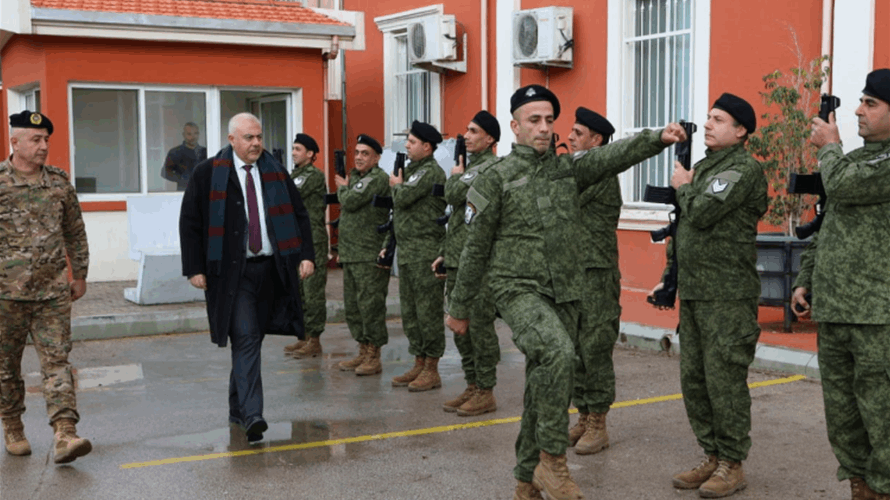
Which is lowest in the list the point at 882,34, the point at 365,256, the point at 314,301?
the point at 314,301

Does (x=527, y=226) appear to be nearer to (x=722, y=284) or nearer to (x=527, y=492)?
(x=722, y=284)

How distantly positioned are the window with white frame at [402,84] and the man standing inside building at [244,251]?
31.9 feet

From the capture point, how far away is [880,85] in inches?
185

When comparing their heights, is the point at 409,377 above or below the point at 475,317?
below

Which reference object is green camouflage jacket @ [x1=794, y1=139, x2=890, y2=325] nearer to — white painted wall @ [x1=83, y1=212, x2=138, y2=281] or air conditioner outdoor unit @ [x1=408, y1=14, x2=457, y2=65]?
air conditioner outdoor unit @ [x1=408, y1=14, x2=457, y2=65]

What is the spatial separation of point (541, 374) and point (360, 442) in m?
1.98

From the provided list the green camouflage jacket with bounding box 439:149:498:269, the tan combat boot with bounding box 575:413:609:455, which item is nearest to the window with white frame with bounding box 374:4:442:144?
the green camouflage jacket with bounding box 439:149:498:269

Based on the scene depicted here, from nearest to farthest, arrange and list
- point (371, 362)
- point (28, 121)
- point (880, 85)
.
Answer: point (880, 85) → point (28, 121) → point (371, 362)

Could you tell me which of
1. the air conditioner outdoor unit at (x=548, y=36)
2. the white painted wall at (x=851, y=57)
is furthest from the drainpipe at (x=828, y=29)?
the air conditioner outdoor unit at (x=548, y=36)

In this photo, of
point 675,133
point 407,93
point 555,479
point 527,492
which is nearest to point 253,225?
point 527,492

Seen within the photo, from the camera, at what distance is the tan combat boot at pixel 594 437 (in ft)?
20.5

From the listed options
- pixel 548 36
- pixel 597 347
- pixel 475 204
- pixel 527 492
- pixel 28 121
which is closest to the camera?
pixel 527 492

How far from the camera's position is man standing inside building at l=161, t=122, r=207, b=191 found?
15.4 meters

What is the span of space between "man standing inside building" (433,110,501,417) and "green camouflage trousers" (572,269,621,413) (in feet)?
3.11
